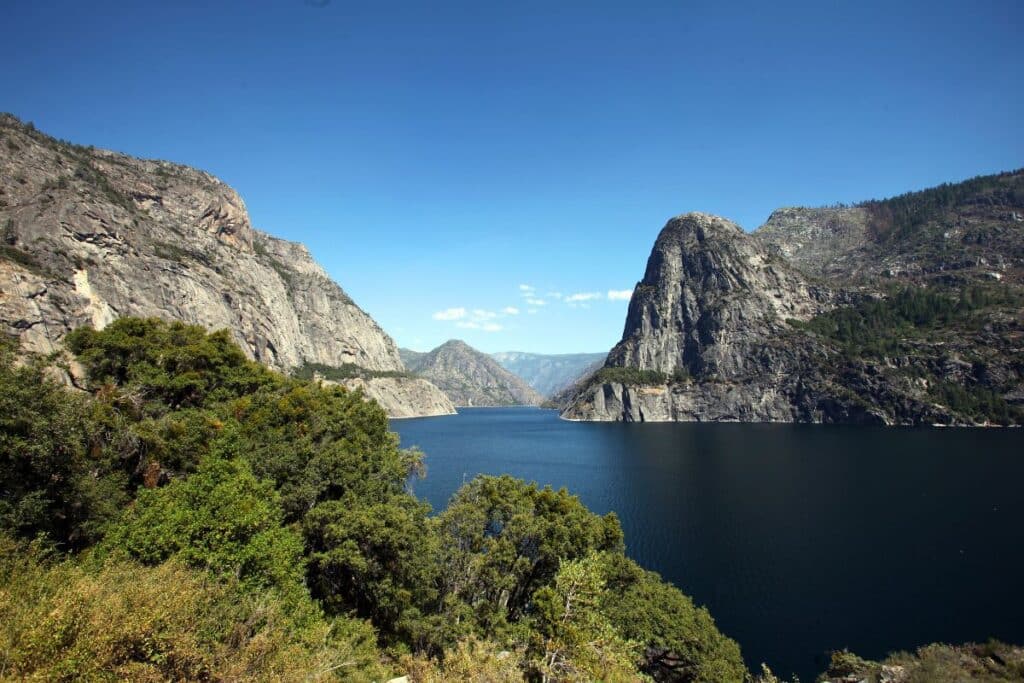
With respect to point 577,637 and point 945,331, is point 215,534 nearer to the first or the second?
point 577,637

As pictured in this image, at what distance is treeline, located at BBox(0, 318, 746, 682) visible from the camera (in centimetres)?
1295

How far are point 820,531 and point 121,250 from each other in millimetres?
139575

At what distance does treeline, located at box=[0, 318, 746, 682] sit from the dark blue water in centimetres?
1254

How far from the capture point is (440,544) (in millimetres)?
26688

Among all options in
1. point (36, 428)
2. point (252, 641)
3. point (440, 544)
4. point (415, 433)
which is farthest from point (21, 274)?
point (415, 433)

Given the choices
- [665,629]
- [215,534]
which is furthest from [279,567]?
[665,629]

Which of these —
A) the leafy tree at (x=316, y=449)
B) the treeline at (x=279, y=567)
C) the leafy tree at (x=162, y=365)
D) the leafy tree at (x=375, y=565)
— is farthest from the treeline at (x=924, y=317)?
the leafy tree at (x=375, y=565)

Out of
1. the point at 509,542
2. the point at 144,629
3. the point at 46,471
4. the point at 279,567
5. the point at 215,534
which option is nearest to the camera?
the point at 144,629

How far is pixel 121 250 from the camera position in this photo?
112 metres

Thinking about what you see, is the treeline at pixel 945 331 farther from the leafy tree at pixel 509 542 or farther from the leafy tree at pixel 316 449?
the leafy tree at pixel 316 449

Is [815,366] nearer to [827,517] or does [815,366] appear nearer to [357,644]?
[827,517]

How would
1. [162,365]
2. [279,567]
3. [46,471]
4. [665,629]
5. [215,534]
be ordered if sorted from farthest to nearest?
[162,365] → [665,629] → [46,471] → [279,567] → [215,534]

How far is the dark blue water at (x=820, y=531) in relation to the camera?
34.3 metres

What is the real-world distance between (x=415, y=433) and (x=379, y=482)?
132148mm
